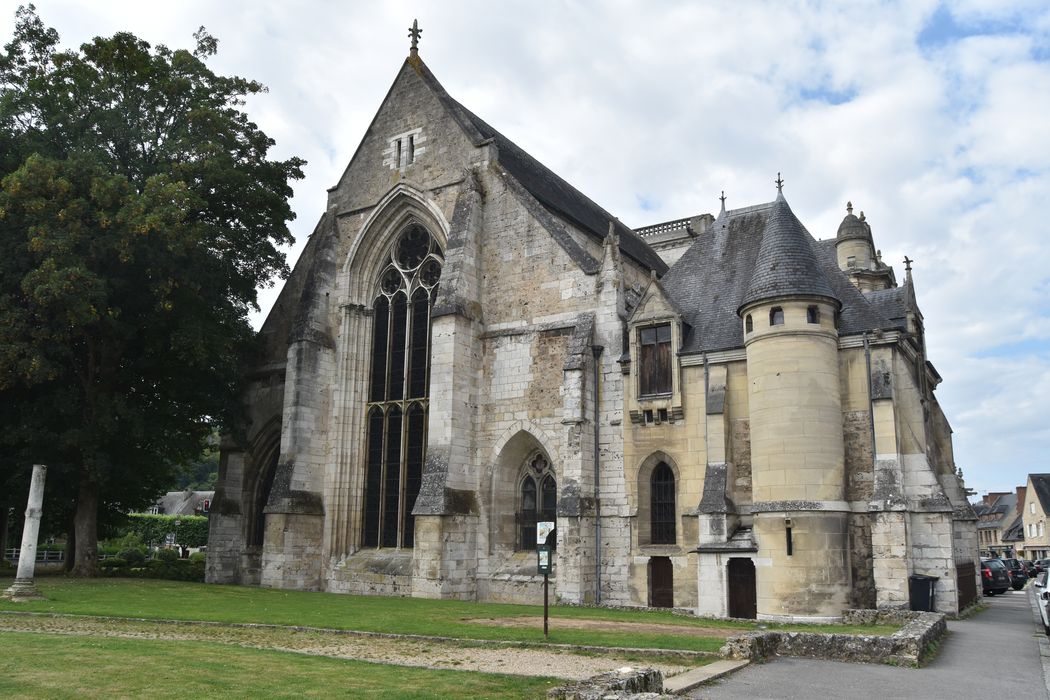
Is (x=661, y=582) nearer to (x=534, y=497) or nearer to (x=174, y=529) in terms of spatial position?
(x=534, y=497)

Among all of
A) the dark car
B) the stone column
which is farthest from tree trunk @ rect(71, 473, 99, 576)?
the dark car

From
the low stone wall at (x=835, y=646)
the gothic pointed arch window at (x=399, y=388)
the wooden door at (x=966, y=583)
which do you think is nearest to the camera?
the low stone wall at (x=835, y=646)

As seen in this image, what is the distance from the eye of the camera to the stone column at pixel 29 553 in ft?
58.6

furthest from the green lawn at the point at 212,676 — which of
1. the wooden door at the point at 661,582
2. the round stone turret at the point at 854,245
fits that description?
the round stone turret at the point at 854,245

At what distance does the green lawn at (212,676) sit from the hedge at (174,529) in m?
53.2

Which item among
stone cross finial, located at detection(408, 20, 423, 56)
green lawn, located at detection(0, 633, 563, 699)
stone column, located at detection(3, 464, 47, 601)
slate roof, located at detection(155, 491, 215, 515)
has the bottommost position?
green lawn, located at detection(0, 633, 563, 699)

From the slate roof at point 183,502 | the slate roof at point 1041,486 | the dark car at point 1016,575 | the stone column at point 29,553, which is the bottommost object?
the dark car at point 1016,575

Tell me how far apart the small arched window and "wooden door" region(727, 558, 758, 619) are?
88.0 inches

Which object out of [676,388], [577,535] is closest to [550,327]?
[676,388]

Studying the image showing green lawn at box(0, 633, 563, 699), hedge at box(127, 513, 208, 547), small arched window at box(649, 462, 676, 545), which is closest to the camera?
green lawn at box(0, 633, 563, 699)

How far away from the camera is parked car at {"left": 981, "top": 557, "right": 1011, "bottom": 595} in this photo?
30.7 metres

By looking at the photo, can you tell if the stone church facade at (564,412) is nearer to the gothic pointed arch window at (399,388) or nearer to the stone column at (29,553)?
the gothic pointed arch window at (399,388)

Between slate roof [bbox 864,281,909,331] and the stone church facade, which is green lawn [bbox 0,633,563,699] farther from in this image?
slate roof [bbox 864,281,909,331]

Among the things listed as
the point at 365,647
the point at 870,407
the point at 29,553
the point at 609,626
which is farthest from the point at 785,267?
the point at 29,553
